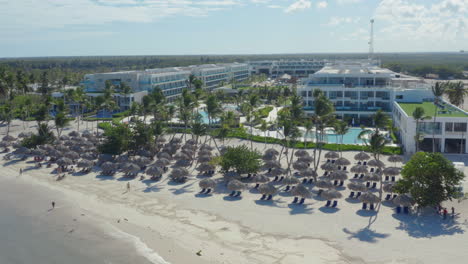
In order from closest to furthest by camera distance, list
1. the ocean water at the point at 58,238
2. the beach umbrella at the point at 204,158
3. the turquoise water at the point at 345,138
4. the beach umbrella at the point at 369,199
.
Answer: the ocean water at the point at 58,238, the beach umbrella at the point at 369,199, the beach umbrella at the point at 204,158, the turquoise water at the point at 345,138

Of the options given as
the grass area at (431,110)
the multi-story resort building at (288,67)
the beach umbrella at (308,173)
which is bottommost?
the beach umbrella at (308,173)

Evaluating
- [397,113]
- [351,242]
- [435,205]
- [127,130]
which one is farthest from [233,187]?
[397,113]

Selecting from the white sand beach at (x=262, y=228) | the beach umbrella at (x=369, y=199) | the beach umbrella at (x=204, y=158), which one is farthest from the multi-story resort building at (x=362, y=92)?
the white sand beach at (x=262, y=228)

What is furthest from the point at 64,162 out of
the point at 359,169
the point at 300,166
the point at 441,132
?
the point at 441,132

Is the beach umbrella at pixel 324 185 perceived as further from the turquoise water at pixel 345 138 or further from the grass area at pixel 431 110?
the grass area at pixel 431 110

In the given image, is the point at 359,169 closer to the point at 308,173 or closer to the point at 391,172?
the point at 391,172

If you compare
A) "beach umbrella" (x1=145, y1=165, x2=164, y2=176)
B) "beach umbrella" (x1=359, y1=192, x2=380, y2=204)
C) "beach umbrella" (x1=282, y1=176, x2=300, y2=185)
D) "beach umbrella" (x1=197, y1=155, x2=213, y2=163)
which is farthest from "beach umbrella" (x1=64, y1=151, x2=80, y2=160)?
"beach umbrella" (x1=359, y1=192, x2=380, y2=204)

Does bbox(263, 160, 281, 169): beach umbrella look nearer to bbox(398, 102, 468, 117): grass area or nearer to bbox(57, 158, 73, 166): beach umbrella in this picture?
bbox(398, 102, 468, 117): grass area
